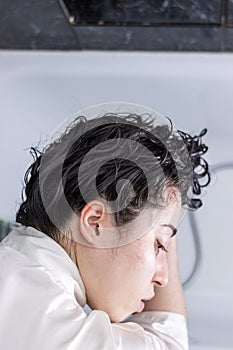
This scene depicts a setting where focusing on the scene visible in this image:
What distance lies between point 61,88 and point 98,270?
0.78m

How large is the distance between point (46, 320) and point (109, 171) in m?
0.20

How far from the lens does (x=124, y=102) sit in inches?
68.0

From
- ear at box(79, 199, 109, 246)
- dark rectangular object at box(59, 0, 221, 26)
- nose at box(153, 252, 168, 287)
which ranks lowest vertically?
nose at box(153, 252, 168, 287)

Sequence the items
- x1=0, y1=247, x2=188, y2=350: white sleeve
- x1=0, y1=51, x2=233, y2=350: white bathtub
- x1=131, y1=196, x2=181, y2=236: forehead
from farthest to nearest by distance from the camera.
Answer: x1=0, y1=51, x2=233, y2=350: white bathtub, x1=131, y1=196, x2=181, y2=236: forehead, x1=0, y1=247, x2=188, y2=350: white sleeve

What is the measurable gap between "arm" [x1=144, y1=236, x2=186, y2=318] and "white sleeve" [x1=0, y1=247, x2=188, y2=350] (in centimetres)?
17

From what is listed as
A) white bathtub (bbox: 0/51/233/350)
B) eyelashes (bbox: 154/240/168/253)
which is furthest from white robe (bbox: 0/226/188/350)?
white bathtub (bbox: 0/51/233/350)

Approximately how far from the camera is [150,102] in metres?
1.75

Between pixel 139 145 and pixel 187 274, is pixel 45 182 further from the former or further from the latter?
pixel 187 274

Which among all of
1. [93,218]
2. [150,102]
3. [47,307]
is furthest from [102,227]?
[150,102]

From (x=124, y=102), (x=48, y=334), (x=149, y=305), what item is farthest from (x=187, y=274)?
(x=48, y=334)

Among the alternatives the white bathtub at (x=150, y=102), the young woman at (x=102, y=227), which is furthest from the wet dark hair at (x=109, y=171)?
the white bathtub at (x=150, y=102)

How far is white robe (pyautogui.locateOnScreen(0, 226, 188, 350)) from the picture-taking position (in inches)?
37.3

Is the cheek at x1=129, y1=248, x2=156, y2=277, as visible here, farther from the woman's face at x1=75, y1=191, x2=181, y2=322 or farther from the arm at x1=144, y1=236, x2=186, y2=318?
the arm at x1=144, y1=236, x2=186, y2=318

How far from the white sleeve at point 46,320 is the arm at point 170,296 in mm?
166
